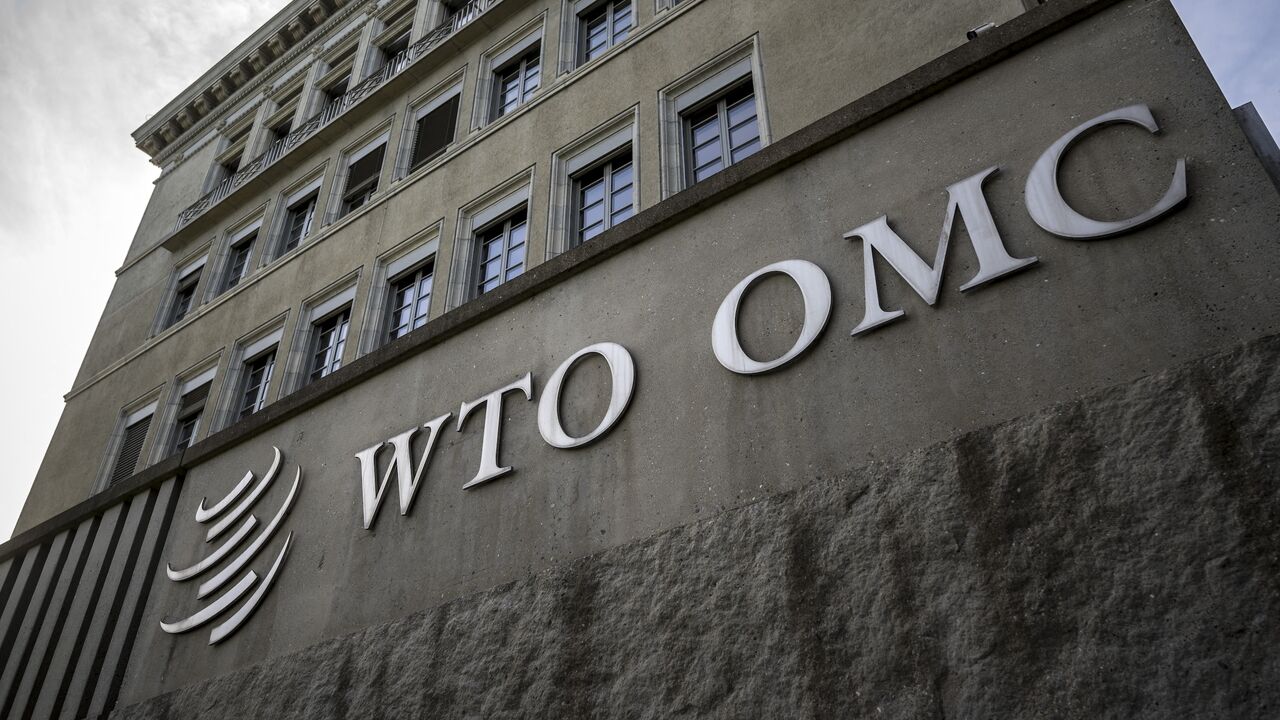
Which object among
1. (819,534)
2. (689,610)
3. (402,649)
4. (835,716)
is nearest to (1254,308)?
(819,534)

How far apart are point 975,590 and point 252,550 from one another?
6372 millimetres

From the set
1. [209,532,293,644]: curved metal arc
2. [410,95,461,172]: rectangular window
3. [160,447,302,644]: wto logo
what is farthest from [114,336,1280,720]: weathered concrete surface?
[410,95,461,172]: rectangular window

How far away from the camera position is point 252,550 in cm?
839

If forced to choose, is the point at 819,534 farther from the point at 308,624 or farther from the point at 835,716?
the point at 308,624

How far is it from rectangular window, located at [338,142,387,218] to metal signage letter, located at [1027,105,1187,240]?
11304mm

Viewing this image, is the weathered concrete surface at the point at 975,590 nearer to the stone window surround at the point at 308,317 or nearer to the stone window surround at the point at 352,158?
the stone window surround at the point at 308,317

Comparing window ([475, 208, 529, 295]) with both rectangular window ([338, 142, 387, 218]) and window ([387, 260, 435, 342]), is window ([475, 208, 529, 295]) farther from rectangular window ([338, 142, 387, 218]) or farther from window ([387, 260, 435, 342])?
rectangular window ([338, 142, 387, 218])

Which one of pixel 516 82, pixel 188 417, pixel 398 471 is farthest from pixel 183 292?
pixel 398 471

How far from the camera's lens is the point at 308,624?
Answer: 7438 millimetres

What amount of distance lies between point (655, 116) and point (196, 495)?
21.1ft

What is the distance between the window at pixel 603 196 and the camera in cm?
1093

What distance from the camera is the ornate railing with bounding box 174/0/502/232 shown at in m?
15.8

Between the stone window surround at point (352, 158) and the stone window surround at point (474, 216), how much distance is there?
2.78 meters

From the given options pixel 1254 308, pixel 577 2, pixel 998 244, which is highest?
pixel 577 2
